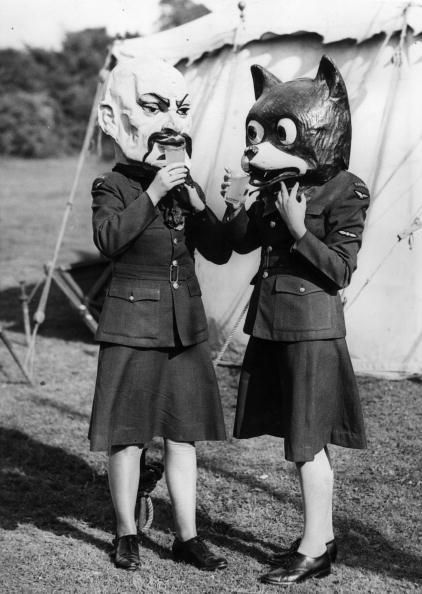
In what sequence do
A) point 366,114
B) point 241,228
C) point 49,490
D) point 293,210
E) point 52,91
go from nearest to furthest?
point 293,210 → point 241,228 → point 49,490 → point 366,114 → point 52,91

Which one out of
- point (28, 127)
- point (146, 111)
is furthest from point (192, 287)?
point (28, 127)

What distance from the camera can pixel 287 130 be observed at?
9.84ft

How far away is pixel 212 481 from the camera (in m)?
4.38

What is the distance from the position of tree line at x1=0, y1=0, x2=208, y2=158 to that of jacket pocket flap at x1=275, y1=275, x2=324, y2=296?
17851 millimetres

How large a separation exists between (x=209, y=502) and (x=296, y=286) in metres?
1.46

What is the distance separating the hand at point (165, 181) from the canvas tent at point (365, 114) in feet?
8.15

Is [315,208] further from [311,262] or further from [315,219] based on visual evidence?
[311,262]

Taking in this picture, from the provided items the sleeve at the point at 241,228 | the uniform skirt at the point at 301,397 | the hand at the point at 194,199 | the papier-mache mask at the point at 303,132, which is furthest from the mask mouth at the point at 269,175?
the uniform skirt at the point at 301,397

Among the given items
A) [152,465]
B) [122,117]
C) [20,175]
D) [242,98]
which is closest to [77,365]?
[242,98]

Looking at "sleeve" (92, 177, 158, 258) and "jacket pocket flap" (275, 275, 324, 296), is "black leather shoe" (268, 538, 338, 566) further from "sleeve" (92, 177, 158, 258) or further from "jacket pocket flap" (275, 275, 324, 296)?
"sleeve" (92, 177, 158, 258)

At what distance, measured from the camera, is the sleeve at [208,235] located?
3.23m

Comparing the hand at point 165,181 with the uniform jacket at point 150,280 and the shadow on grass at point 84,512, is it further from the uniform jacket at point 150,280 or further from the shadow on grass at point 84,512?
the shadow on grass at point 84,512

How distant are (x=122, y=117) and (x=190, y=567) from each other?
5.56ft

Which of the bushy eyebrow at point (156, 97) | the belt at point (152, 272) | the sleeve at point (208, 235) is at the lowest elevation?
the belt at point (152, 272)
